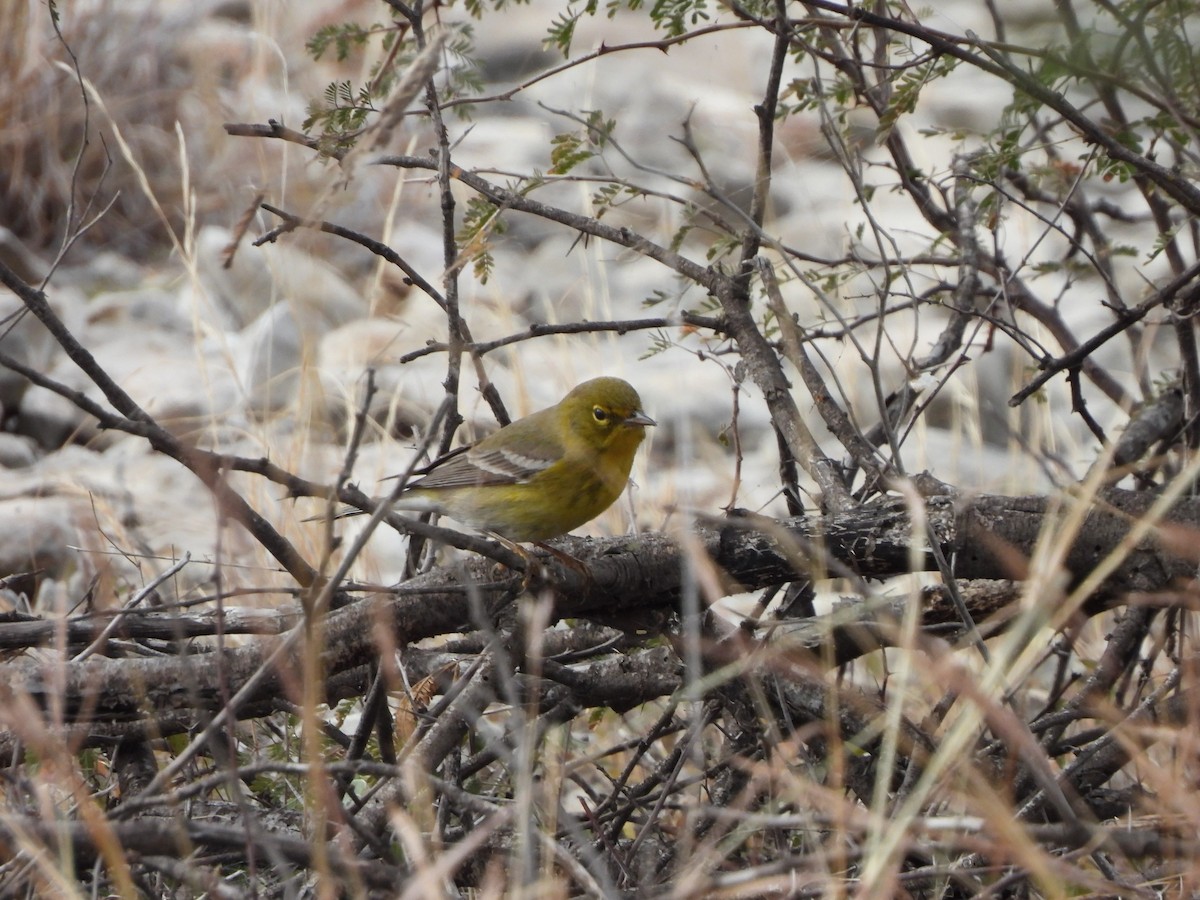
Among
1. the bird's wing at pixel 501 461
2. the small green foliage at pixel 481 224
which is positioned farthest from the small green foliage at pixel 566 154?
the bird's wing at pixel 501 461

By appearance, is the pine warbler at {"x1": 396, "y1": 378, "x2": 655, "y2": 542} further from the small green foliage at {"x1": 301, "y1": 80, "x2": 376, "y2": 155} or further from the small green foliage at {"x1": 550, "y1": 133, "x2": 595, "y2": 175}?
the small green foliage at {"x1": 301, "y1": 80, "x2": 376, "y2": 155}

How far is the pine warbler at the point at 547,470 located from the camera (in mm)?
4598

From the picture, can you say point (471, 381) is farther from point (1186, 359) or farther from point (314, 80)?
point (314, 80)

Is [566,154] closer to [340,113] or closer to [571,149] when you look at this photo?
[571,149]

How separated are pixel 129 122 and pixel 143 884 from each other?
9.57m

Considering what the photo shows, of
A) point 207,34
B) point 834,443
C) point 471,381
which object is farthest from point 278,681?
point 207,34

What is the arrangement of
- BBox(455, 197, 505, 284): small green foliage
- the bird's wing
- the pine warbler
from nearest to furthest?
BBox(455, 197, 505, 284): small green foliage → the pine warbler → the bird's wing

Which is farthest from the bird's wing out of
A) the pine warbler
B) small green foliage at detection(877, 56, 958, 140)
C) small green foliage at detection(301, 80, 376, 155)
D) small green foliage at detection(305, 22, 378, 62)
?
small green foliage at detection(877, 56, 958, 140)

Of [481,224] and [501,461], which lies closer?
[481,224]

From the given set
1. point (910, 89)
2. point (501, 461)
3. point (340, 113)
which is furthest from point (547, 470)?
point (910, 89)

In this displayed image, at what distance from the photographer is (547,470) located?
15.5 feet

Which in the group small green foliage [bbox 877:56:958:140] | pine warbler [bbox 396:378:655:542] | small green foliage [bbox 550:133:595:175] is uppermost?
small green foliage [bbox 877:56:958:140]

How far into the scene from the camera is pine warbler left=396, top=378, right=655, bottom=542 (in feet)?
15.1

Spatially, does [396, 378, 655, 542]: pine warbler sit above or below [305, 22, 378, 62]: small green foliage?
below
